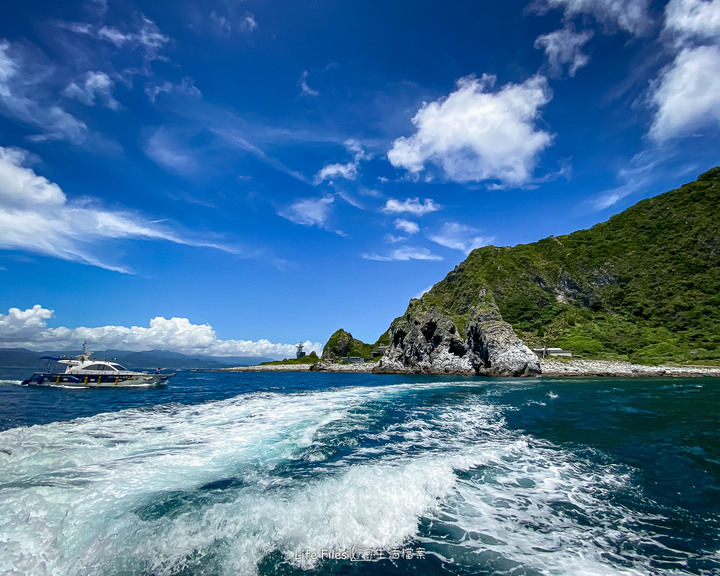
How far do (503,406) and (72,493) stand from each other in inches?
894

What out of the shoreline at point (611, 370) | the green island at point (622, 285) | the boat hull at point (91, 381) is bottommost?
the shoreline at point (611, 370)

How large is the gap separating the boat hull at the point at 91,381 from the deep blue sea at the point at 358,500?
30.7 meters

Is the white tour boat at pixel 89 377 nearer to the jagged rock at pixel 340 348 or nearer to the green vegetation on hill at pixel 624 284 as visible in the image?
the green vegetation on hill at pixel 624 284

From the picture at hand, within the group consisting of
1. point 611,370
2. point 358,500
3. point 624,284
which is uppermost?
point 624,284

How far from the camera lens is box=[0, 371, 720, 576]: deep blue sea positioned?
5125mm

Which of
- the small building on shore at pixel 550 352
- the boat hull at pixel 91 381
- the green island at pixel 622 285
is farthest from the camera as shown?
the small building on shore at pixel 550 352

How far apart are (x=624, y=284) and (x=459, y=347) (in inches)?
2482

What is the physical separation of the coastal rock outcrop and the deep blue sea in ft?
169

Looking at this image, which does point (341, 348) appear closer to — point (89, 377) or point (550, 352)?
point (550, 352)

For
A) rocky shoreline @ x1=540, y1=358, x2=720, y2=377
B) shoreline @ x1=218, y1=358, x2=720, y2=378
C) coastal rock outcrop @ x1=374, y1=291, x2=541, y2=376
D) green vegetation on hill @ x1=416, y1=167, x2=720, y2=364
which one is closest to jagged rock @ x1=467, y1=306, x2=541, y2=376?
coastal rock outcrop @ x1=374, y1=291, x2=541, y2=376

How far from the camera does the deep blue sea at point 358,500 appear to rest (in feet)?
16.8

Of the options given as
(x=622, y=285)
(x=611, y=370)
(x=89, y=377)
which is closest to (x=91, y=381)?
(x=89, y=377)

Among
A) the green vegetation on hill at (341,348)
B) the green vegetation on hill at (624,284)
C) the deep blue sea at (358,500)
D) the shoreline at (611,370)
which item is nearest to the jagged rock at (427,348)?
the green vegetation on hill at (624,284)

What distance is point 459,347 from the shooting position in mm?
77812
